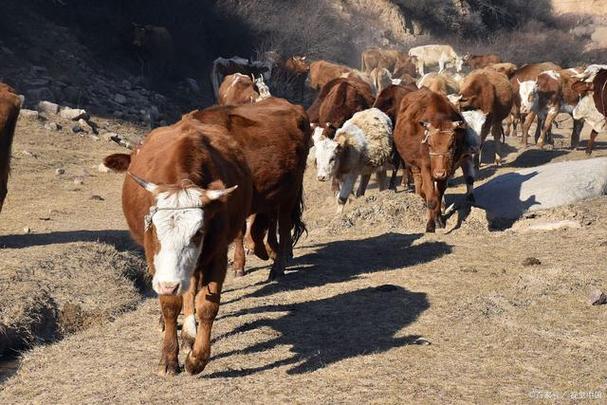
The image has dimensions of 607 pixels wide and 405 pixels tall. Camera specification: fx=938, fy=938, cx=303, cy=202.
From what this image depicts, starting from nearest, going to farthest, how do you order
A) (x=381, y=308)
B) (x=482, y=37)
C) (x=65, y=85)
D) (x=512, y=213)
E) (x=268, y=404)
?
(x=268, y=404), (x=381, y=308), (x=512, y=213), (x=65, y=85), (x=482, y=37)

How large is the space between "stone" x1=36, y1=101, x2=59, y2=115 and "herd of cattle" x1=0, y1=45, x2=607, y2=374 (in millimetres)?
Result: 3748

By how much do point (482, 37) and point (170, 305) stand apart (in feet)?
166

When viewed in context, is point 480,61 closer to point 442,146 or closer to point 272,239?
point 442,146

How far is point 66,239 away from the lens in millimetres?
11094

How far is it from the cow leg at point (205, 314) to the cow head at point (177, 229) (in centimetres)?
57

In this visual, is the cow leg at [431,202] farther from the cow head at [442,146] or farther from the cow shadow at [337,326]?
the cow shadow at [337,326]

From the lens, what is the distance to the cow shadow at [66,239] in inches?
428

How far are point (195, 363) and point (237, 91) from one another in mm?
15543

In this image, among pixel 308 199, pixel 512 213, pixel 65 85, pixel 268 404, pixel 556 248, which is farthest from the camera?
pixel 65 85

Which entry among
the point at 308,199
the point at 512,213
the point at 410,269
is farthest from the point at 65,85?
the point at 410,269

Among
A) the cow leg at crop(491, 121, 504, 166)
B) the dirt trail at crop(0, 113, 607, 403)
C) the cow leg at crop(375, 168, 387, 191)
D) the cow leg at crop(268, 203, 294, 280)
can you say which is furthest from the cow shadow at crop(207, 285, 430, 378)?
the cow leg at crop(491, 121, 504, 166)

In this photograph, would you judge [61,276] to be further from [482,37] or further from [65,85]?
[482,37]

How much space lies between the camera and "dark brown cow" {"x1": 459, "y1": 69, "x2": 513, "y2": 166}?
18456mm

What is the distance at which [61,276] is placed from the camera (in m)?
9.47
